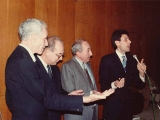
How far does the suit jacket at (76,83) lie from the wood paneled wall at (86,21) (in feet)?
2.66

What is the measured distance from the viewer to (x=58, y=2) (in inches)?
145

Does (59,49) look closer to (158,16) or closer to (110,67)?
(110,67)

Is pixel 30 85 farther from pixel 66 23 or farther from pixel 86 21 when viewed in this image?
pixel 86 21

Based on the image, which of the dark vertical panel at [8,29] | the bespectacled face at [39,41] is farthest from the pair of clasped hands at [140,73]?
the dark vertical panel at [8,29]

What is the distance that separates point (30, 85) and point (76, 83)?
125 centimetres

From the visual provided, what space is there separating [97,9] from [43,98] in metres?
3.24

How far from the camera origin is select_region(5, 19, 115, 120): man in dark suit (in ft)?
5.73

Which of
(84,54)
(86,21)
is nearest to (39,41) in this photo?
(84,54)

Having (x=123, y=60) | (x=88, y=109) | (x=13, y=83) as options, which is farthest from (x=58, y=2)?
(x=13, y=83)

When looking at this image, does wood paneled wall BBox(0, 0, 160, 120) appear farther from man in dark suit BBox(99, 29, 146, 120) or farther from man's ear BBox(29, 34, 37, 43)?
man's ear BBox(29, 34, 37, 43)

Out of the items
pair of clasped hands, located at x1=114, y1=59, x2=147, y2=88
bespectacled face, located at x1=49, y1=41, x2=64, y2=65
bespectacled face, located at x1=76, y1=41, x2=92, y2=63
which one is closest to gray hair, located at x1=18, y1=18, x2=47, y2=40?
bespectacled face, located at x1=49, y1=41, x2=64, y2=65

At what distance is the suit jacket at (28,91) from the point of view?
174cm

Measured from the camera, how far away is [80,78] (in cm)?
295

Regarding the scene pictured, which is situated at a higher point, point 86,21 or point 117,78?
point 86,21
